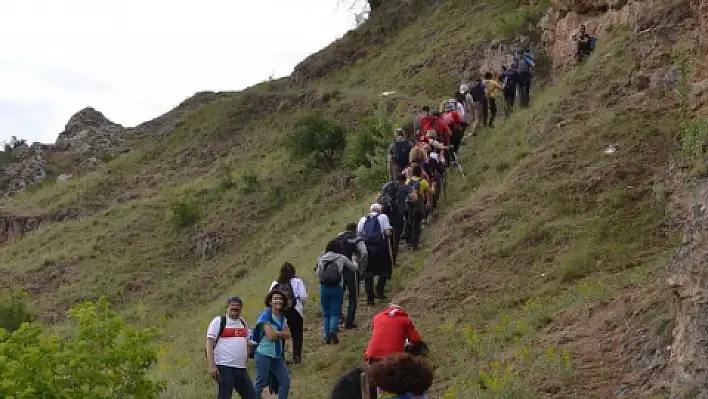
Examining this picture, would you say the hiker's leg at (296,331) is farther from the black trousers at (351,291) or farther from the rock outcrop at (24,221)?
the rock outcrop at (24,221)

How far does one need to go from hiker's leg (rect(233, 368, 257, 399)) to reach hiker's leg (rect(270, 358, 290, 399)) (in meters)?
0.29

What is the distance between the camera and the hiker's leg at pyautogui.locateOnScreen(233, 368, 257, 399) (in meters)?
8.88

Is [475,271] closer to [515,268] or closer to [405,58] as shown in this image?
[515,268]

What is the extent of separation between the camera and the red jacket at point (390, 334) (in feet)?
25.6

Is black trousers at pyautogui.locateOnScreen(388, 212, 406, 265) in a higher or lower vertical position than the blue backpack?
lower

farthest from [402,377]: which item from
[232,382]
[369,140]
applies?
[369,140]

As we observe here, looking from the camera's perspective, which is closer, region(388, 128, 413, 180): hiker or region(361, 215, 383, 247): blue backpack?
region(361, 215, 383, 247): blue backpack

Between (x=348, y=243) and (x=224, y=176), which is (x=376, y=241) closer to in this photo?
(x=348, y=243)

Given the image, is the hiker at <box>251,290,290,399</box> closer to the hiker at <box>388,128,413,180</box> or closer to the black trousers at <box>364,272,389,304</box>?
the black trousers at <box>364,272,389,304</box>

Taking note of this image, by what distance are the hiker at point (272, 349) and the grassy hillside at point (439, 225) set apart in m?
1.04

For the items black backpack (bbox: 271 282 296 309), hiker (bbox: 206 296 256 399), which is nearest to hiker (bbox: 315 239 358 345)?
black backpack (bbox: 271 282 296 309)

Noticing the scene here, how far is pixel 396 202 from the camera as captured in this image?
542 inches

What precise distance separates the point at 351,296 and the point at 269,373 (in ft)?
10.3

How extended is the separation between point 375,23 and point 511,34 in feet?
45.6
